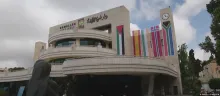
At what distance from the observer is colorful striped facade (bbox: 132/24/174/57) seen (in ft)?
102

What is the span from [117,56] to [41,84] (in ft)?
49.2

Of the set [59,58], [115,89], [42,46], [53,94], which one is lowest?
[115,89]

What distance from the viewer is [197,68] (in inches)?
2062

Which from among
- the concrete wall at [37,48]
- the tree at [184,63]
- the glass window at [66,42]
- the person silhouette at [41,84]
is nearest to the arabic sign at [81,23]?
the glass window at [66,42]

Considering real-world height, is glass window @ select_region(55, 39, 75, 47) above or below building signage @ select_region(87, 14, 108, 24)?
below

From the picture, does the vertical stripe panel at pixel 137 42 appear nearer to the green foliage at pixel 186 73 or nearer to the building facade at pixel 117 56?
the building facade at pixel 117 56

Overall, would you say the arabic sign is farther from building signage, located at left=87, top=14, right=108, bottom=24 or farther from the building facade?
building signage, located at left=87, top=14, right=108, bottom=24

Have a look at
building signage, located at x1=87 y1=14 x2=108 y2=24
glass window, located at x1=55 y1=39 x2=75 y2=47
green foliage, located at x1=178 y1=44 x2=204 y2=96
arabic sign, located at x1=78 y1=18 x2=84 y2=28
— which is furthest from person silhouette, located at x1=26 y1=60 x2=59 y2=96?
arabic sign, located at x1=78 y1=18 x2=84 y2=28

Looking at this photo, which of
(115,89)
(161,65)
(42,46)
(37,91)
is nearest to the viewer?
(37,91)

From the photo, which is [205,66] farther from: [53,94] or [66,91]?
[53,94]

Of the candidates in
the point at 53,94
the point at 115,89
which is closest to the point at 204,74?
the point at 115,89

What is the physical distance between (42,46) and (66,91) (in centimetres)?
2386

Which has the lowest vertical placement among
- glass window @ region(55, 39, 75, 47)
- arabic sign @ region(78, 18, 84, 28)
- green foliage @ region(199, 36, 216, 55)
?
green foliage @ region(199, 36, 216, 55)

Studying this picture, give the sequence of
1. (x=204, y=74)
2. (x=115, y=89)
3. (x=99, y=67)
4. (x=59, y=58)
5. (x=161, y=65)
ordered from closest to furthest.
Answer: (x=99, y=67) < (x=161, y=65) < (x=115, y=89) < (x=59, y=58) < (x=204, y=74)
